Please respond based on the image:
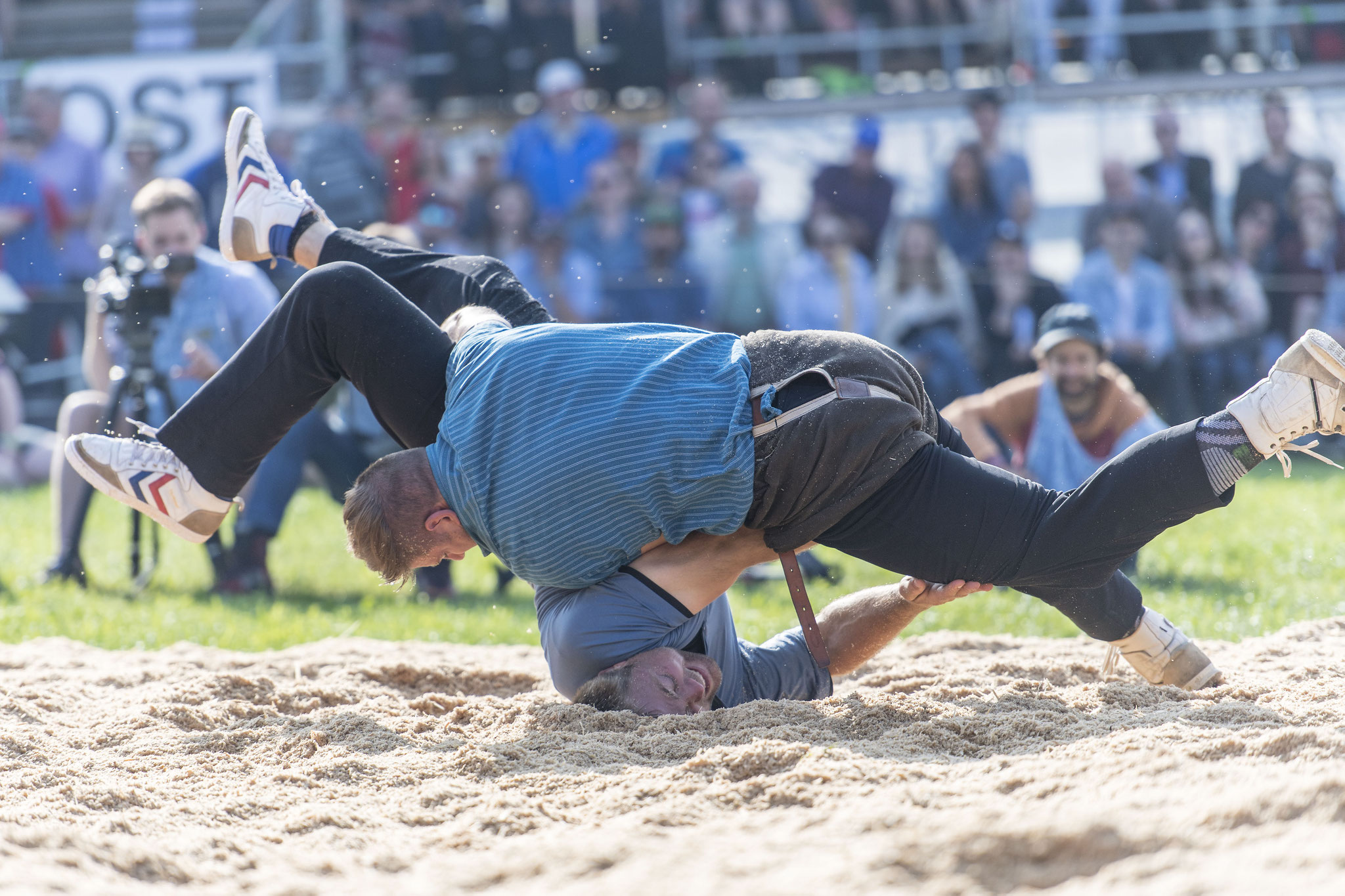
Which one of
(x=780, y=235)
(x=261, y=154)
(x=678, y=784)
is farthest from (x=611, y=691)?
(x=780, y=235)

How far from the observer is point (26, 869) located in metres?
2.26

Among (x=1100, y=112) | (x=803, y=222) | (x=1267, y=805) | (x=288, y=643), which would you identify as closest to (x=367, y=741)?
(x=288, y=643)

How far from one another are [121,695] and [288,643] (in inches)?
40.6

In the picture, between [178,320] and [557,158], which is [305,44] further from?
[178,320]

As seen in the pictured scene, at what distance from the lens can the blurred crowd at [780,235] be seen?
8.70 metres

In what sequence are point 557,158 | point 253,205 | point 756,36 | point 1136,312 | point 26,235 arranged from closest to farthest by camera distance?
point 253,205, point 1136,312, point 26,235, point 557,158, point 756,36

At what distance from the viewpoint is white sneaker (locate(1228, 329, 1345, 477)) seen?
296cm

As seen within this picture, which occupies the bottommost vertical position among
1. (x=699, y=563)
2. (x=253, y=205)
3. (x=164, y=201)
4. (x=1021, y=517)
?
(x=699, y=563)

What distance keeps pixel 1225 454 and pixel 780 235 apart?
6.90 meters

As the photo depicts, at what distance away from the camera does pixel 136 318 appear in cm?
578

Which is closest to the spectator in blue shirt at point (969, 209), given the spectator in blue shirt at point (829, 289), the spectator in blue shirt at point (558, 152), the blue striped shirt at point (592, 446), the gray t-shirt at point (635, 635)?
the spectator in blue shirt at point (829, 289)

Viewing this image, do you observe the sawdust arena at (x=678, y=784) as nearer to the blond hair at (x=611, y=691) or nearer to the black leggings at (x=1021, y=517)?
the blond hair at (x=611, y=691)

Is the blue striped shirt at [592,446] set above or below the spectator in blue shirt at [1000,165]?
below

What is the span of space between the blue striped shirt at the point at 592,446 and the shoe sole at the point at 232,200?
1.31m
